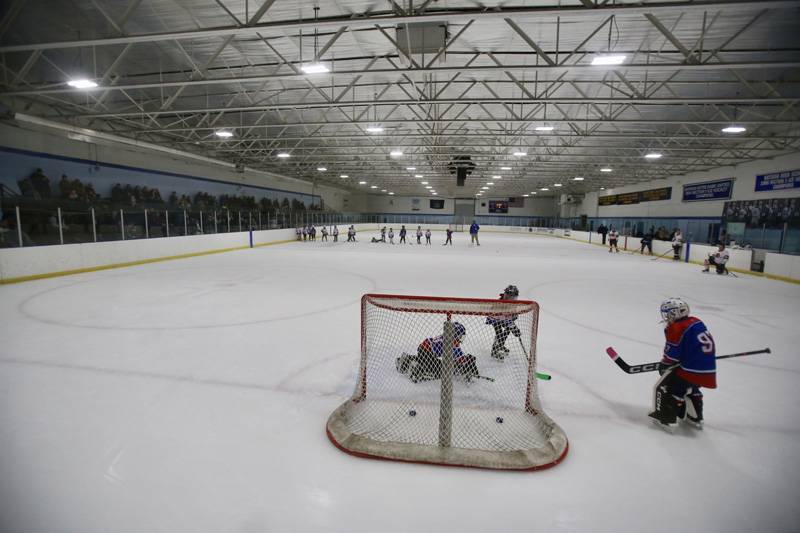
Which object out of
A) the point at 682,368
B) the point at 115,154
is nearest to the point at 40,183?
the point at 115,154

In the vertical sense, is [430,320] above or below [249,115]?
below

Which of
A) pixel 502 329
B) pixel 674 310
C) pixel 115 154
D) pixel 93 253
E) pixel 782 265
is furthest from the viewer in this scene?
pixel 115 154

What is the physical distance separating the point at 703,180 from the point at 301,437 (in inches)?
1116

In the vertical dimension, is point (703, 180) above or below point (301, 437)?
above

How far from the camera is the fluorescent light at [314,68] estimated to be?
25.6 ft

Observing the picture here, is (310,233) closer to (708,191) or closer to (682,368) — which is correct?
(682,368)

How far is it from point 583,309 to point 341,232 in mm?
26871

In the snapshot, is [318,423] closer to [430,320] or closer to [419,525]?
[419,525]

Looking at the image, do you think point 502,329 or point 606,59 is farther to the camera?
point 606,59

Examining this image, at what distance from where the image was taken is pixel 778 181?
1694 cm

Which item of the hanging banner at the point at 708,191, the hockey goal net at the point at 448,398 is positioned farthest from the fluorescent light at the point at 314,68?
the hanging banner at the point at 708,191

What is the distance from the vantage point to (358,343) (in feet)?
17.0

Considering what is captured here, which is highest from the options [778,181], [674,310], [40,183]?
[778,181]

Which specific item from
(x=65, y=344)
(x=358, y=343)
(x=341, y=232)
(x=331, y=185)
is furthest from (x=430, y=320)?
(x=331, y=185)
